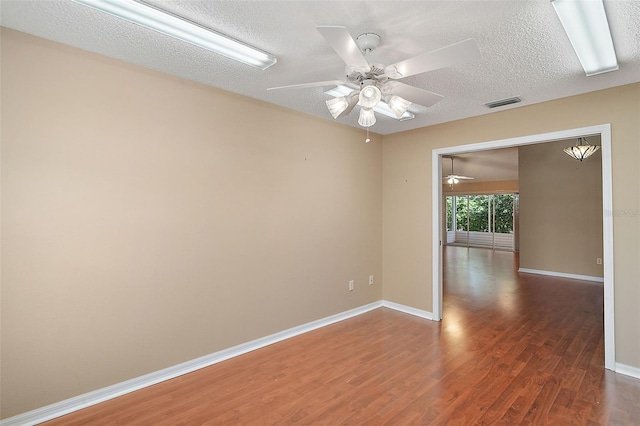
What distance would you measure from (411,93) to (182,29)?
1.51m

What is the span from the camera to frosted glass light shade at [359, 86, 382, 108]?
6.32 ft

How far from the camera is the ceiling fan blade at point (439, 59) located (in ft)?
5.06

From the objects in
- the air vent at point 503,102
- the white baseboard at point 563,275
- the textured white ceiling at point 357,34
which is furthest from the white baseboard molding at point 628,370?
the white baseboard at point 563,275

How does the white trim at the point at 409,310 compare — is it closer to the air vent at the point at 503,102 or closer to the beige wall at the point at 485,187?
the air vent at the point at 503,102

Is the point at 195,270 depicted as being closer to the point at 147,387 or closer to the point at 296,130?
the point at 147,387


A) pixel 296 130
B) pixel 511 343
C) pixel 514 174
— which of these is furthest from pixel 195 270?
pixel 514 174

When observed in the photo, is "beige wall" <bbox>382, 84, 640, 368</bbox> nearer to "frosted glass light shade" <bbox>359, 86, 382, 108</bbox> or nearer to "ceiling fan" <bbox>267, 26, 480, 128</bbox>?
"ceiling fan" <bbox>267, 26, 480, 128</bbox>

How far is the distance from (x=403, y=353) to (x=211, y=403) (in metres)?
1.85

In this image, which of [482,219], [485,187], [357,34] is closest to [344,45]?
[357,34]

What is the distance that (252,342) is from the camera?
127 inches

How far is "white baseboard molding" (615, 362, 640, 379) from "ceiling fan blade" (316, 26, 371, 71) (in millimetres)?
3370

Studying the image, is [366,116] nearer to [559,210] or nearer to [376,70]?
[376,70]

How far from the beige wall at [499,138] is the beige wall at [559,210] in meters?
4.14

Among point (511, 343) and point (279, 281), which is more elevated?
point (279, 281)
